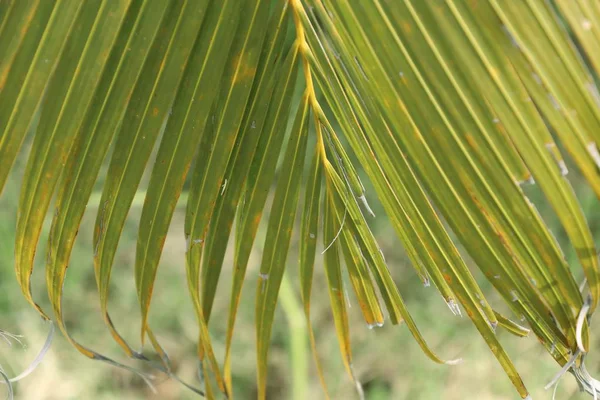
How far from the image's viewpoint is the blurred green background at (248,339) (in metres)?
1.35

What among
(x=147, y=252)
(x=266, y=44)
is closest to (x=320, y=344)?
(x=147, y=252)

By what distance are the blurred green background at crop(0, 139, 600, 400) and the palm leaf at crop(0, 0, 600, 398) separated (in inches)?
34.5

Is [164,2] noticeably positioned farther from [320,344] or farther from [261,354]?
[320,344]

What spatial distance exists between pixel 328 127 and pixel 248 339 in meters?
1.05

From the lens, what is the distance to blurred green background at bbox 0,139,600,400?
4.44 feet

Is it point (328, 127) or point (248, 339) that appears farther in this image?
point (248, 339)

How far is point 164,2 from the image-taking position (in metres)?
0.41

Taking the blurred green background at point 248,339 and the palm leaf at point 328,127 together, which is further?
the blurred green background at point 248,339

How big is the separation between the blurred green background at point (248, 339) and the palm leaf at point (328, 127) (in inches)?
34.5

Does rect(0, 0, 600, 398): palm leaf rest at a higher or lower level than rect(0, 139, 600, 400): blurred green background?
higher

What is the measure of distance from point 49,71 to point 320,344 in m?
1.14

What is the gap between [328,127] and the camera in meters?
0.48

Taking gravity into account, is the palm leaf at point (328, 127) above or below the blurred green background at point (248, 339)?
above

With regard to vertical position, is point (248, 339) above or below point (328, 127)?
below
